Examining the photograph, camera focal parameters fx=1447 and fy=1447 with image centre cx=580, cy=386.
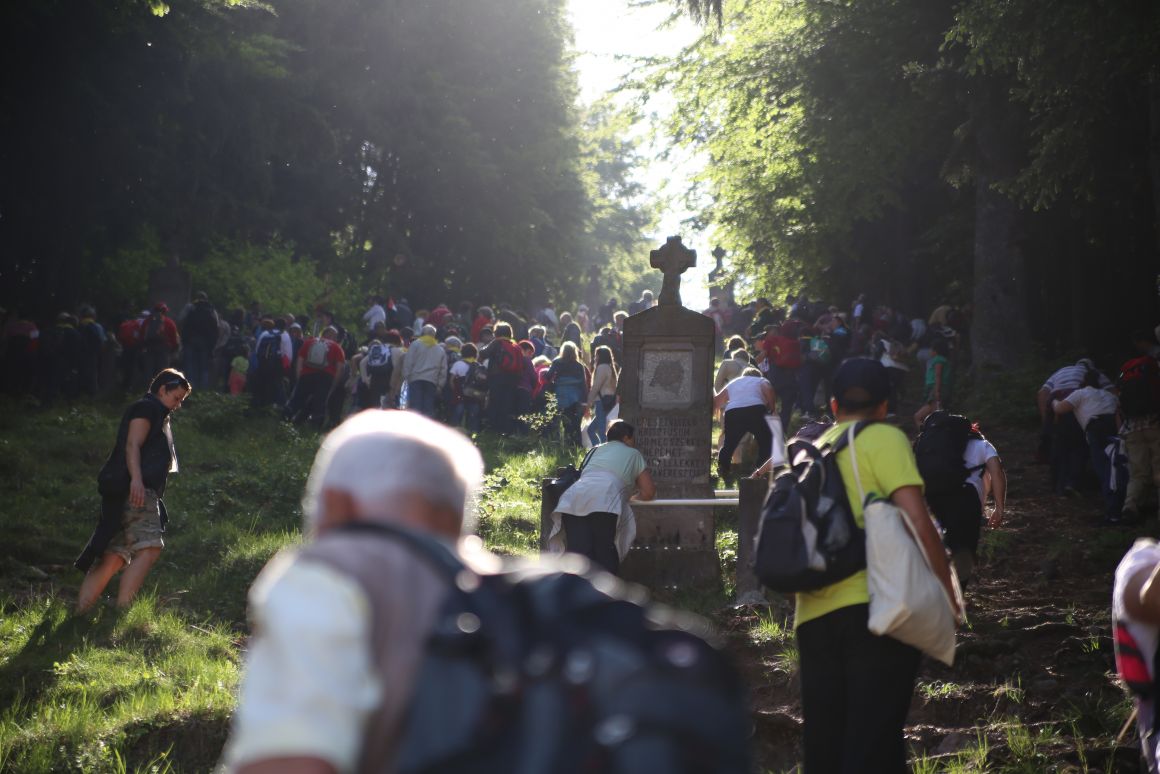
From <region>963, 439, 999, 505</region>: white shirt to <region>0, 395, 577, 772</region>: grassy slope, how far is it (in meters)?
4.96

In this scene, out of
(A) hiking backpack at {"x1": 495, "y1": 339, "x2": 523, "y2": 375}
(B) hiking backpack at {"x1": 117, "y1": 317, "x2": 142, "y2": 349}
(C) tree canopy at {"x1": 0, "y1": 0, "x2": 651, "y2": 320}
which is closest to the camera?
(A) hiking backpack at {"x1": 495, "y1": 339, "x2": 523, "y2": 375}

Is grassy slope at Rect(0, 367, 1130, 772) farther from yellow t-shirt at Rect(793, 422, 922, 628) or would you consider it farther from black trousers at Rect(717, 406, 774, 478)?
yellow t-shirt at Rect(793, 422, 922, 628)

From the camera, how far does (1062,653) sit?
8398 mm

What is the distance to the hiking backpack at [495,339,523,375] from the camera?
21.8 m

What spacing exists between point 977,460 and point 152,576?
710cm

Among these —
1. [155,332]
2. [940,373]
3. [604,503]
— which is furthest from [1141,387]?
[155,332]

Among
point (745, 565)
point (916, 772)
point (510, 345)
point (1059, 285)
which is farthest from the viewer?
point (1059, 285)

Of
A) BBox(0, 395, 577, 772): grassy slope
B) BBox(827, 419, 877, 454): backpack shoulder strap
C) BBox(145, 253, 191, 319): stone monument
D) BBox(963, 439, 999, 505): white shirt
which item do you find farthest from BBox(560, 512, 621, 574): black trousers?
BBox(145, 253, 191, 319): stone monument

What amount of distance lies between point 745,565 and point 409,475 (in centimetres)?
942

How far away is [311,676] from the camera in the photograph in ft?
7.07

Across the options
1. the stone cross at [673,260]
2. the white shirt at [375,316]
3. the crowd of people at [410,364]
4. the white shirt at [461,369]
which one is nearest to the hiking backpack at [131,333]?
the crowd of people at [410,364]

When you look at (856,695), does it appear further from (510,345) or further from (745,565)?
(510,345)

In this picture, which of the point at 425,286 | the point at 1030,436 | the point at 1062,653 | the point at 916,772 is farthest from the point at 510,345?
the point at 425,286

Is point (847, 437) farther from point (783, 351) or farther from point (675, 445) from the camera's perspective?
point (783, 351)
